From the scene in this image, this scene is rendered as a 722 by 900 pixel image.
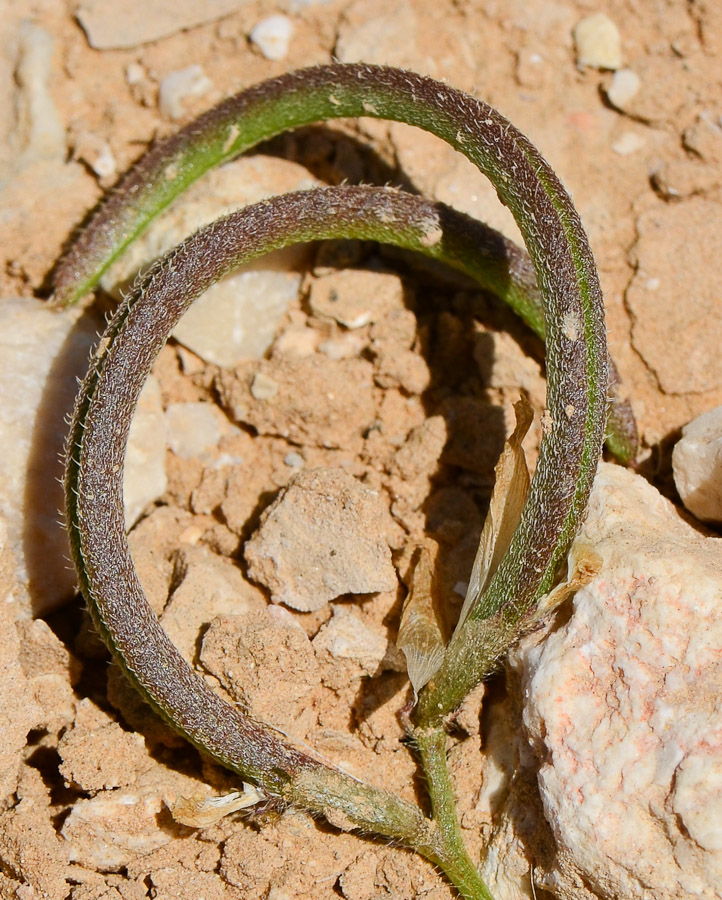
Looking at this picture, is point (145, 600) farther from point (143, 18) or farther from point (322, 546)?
point (143, 18)

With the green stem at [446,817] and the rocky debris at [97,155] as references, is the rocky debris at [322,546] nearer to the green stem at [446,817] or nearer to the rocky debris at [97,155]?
the green stem at [446,817]

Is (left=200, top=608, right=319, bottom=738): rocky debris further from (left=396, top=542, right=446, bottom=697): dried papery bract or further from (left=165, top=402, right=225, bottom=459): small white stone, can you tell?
(left=165, top=402, right=225, bottom=459): small white stone

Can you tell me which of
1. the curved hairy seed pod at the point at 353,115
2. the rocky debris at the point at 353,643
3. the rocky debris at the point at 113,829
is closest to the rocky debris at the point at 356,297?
the curved hairy seed pod at the point at 353,115

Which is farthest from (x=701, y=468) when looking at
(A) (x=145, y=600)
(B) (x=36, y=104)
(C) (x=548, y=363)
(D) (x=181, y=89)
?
(B) (x=36, y=104)

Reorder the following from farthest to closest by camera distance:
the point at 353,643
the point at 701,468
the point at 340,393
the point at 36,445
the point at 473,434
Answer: the point at 340,393 → the point at 473,434 → the point at 36,445 → the point at 701,468 → the point at 353,643

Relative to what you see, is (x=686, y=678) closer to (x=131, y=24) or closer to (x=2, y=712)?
(x=2, y=712)

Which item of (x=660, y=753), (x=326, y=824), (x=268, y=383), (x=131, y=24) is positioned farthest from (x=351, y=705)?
(x=131, y=24)

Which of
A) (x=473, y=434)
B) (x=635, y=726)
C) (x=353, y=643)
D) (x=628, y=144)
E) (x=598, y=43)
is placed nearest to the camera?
(x=635, y=726)
